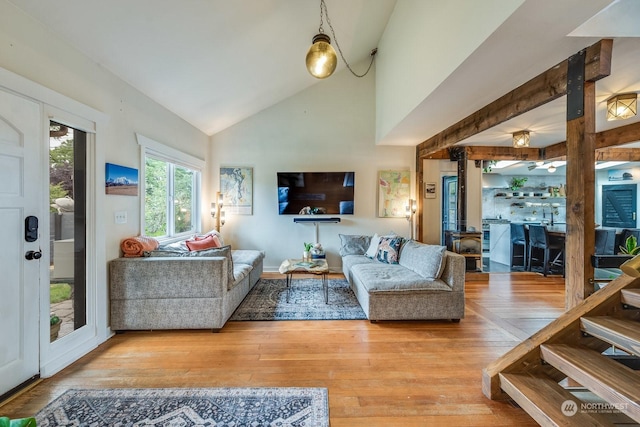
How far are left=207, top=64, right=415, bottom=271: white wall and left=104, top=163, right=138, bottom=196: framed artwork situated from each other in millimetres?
2114

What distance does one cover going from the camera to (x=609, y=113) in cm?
280

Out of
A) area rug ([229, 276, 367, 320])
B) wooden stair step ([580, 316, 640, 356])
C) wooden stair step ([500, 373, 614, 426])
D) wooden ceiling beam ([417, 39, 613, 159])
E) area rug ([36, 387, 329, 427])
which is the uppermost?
wooden ceiling beam ([417, 39, 613, 159])

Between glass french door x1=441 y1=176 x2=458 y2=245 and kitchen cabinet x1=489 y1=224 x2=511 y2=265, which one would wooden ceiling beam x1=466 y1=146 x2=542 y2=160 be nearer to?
glass french door x1=441 y1=176 x2=458 y2=245

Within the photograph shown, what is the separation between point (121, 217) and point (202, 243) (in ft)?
3.44

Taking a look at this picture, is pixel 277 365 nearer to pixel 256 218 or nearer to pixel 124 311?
pixel 124 311

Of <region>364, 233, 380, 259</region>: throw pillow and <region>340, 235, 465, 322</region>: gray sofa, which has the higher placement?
<region>364, 233, 380, 259</region>: throw pillow

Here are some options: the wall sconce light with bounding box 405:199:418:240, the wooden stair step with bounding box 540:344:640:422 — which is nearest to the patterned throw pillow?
the wall sconce light with bounding box 405:199:418:240

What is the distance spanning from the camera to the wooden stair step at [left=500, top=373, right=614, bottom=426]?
4.25 ft

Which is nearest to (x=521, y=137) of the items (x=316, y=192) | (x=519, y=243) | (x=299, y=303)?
(x=519, y=243)

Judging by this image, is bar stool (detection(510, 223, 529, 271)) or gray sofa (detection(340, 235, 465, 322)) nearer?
gray sofa (detection(340, 235, 465, 322))

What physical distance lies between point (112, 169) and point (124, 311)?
1421 millimetres

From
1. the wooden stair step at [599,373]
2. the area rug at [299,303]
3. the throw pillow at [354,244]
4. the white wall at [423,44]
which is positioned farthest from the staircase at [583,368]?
the throw pillow at [354,244]

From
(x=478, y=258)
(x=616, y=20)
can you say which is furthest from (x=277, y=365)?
(x=478, y=258)

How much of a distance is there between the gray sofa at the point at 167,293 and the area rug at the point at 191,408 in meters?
0.82
